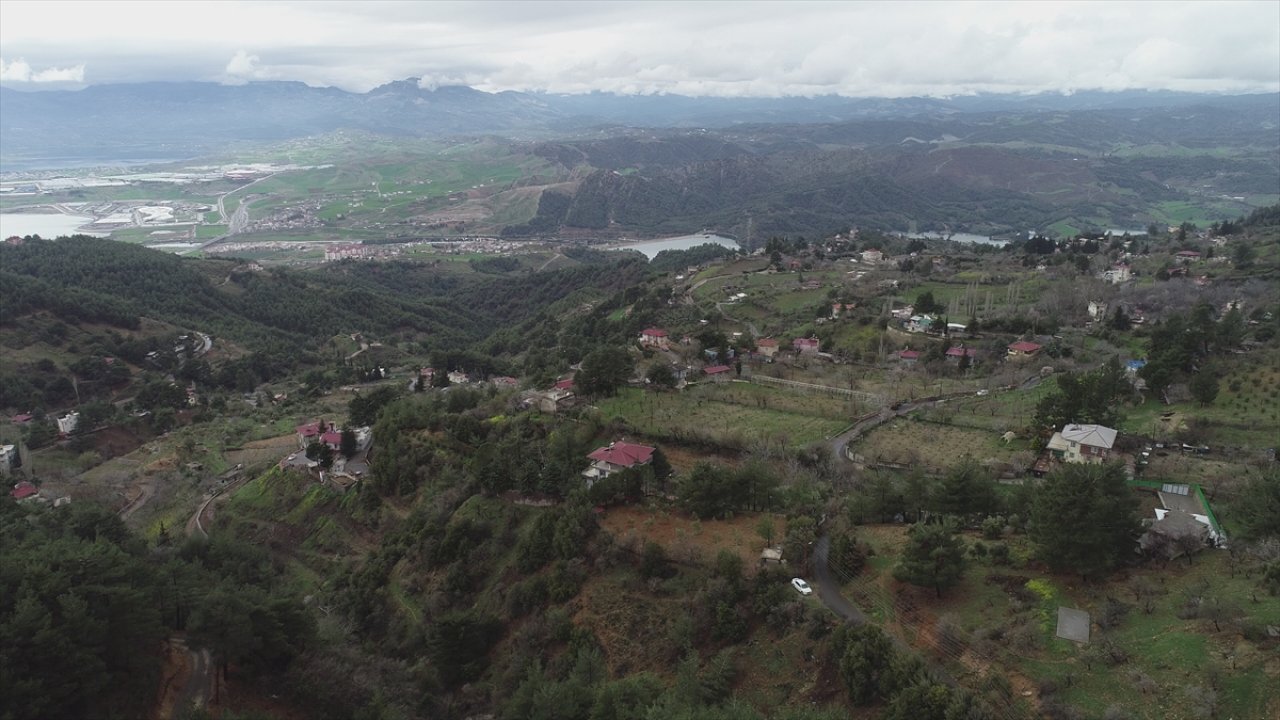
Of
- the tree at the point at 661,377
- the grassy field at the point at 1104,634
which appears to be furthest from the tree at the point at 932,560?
the tree at the point at 661,377

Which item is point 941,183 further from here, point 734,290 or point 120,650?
point 120,650

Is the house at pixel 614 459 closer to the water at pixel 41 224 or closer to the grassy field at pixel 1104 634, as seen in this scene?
the grassy field at pixel 1104 634

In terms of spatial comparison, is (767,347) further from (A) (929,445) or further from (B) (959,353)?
(A) (929,445)

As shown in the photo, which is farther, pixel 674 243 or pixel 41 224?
pixel 674 243

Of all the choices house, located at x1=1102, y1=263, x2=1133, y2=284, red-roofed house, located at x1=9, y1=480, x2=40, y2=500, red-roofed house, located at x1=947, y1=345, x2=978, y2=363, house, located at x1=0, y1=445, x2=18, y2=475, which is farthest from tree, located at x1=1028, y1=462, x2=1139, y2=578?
house, located at x1=0, y1=445, x2=18, y2=475

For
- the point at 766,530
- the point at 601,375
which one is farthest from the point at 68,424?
the point at 766,530

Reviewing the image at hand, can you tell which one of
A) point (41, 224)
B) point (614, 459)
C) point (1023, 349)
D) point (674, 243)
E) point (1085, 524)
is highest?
point (41, 224)

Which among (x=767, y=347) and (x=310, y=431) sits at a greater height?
(x=767, y=347)

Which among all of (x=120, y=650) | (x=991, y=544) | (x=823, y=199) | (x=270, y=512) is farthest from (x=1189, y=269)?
(x=823, y=199)
